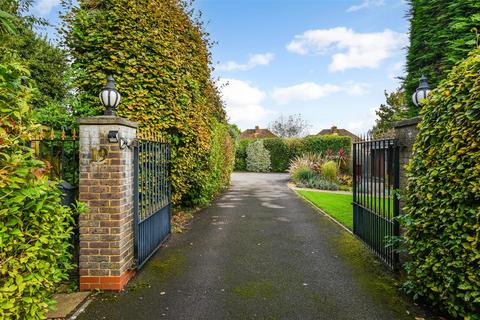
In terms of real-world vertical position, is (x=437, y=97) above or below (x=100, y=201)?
above

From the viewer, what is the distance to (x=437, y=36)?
7457 mm

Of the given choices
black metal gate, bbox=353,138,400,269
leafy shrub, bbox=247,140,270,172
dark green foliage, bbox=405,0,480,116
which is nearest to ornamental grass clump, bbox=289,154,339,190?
dark green foliage, bbox=405,0,480,116

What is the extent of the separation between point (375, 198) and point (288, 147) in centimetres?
2152

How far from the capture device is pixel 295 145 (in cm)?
2534

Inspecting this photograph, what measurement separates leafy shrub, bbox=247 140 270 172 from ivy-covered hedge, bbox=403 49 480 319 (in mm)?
23447

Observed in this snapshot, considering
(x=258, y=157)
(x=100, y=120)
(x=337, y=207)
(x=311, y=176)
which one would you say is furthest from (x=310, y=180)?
(x=258, y=157)

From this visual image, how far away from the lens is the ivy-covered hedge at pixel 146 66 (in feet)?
16.7

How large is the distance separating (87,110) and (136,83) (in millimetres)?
1043

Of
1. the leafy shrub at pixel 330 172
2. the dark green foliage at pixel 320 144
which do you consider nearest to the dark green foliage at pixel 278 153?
the dark green foliage at pixel 320 144

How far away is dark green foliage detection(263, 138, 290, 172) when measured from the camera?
1023 inches

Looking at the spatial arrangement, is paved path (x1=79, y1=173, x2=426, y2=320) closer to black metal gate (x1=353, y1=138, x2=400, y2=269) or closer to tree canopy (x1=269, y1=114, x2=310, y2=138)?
black metal gate (x1=353, y1=138, x2=400, y2=269)

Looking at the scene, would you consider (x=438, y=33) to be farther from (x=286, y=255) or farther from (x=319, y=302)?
(x=319, y=302)

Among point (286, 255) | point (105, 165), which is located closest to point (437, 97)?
point (286, 255)

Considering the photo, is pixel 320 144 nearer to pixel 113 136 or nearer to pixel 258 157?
pixel 258 157
